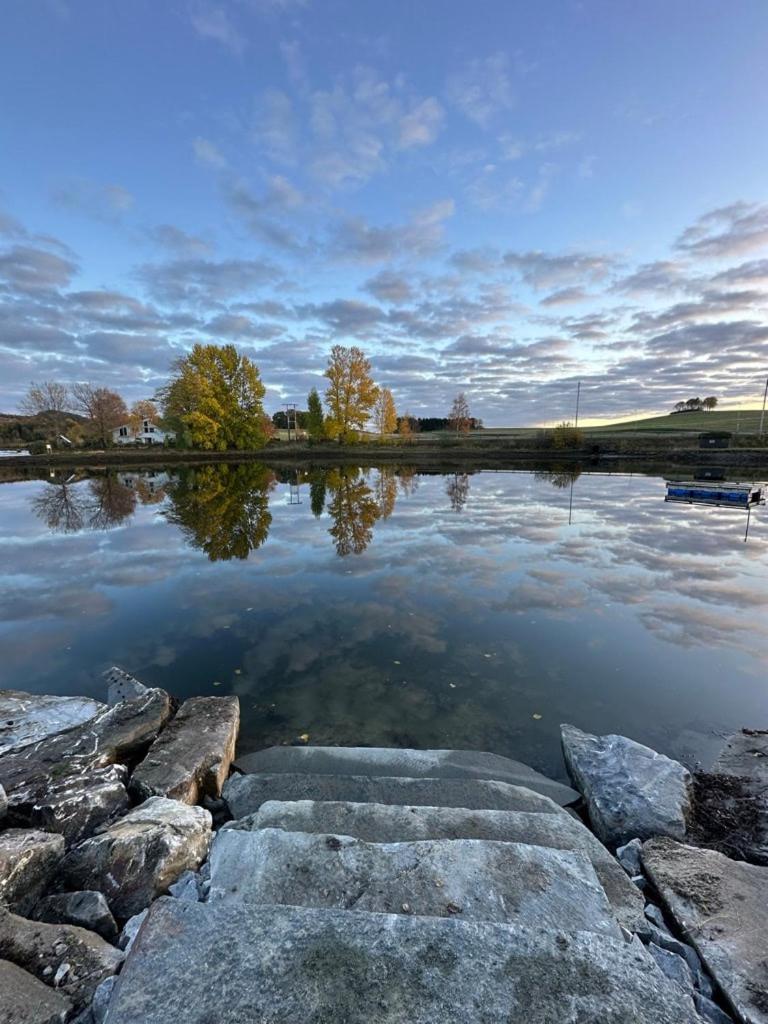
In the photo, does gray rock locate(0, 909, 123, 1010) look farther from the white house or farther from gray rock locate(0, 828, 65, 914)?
the white house

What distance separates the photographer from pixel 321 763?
4.53 meters

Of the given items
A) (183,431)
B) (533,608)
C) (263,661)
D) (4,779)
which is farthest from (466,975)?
(183,431)

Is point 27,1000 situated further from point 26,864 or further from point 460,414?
point 460,414

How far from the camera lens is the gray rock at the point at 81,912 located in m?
2.67

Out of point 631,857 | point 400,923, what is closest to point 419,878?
point 400,923

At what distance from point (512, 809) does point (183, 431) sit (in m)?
60.7

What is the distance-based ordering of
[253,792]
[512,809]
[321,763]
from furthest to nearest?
1. [321,763]
2. [253,792]
3. [512,809]

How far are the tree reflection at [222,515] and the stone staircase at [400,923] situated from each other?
32.6 ft

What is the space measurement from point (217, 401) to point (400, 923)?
5777cm

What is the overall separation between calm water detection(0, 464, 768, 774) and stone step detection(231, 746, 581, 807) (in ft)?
1.16

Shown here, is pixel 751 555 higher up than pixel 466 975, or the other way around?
pixel 466 975

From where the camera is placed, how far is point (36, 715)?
4.96m

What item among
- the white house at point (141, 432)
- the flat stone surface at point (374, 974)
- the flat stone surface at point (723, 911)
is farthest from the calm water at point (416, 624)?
the white house at point (141, 432)

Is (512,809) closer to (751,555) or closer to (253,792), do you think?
(253,792)
